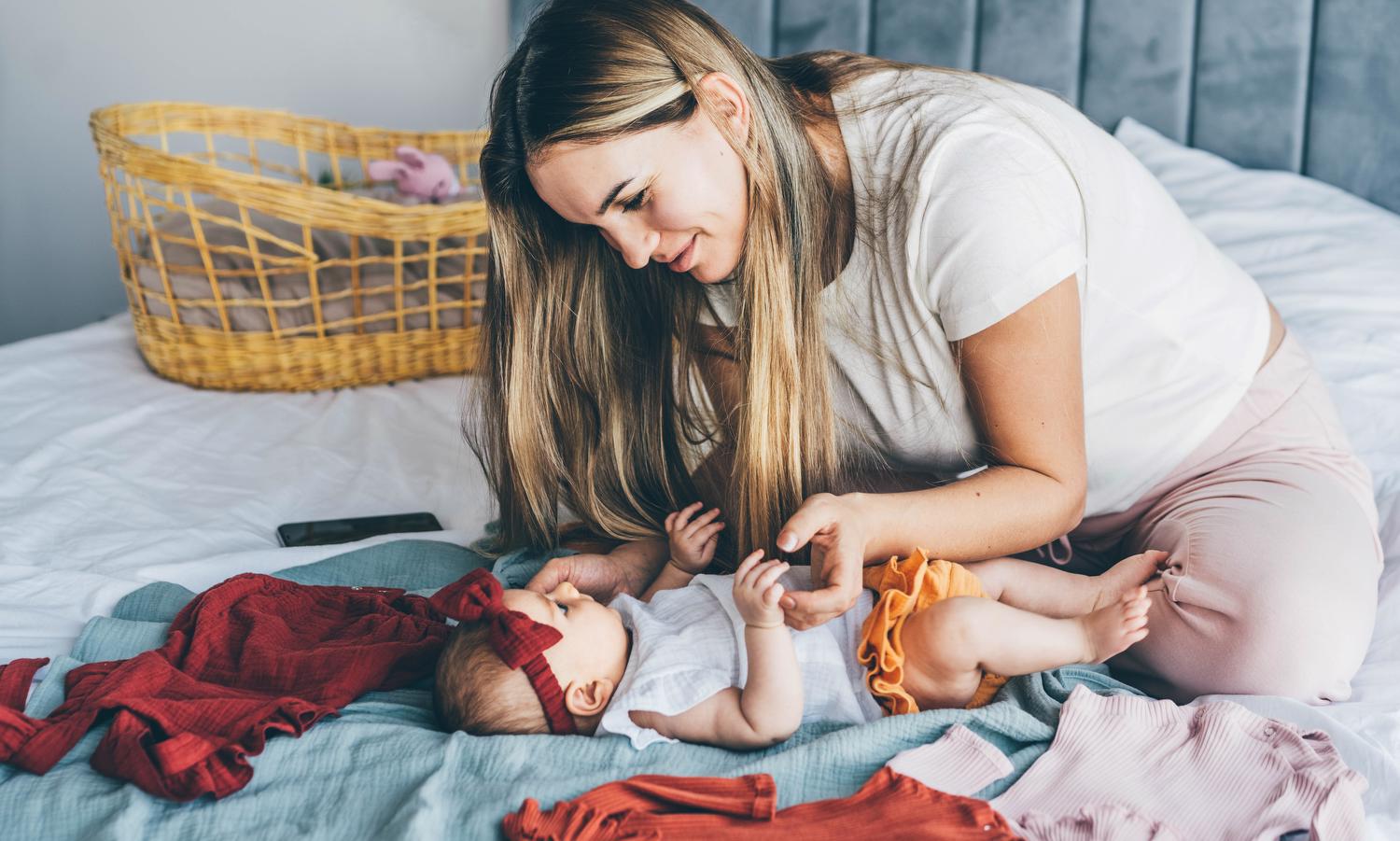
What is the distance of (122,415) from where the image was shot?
172 cm

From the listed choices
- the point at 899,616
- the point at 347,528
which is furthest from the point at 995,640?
the point at 347,528

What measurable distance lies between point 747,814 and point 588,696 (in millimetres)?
258

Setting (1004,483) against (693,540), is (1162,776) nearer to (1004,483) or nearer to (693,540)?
(1004,483)

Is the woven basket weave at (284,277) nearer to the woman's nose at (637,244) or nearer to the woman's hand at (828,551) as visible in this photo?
the woman's nose at (637,244)

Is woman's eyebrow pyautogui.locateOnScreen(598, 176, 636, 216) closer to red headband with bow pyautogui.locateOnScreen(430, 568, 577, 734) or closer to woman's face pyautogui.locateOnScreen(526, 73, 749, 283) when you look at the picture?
woman's face pyautogui.locateOnScreen(526, 73, 749, 283)

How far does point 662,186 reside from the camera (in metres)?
1.03

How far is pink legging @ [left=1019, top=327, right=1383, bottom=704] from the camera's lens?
1.05m

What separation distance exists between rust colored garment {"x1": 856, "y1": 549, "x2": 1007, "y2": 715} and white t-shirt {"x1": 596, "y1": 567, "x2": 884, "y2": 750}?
0.02 m

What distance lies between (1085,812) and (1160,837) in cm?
5

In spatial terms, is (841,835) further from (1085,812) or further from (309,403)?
(309,403)

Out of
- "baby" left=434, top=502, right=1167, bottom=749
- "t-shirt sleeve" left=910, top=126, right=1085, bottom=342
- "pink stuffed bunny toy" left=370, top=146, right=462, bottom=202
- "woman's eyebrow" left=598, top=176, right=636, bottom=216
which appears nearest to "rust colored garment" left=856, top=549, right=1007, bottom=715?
"baby" left=434, top=502, right=1167, bottom=749

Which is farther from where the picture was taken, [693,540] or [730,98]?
[693,540]

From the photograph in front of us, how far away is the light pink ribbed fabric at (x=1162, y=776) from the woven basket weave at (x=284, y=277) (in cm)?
134

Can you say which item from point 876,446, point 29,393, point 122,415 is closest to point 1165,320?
point 876,446
